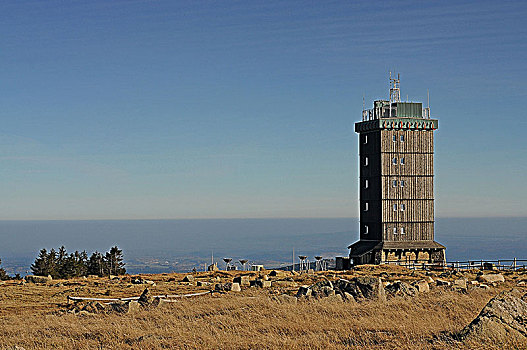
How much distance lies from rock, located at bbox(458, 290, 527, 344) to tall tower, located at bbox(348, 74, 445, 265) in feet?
150

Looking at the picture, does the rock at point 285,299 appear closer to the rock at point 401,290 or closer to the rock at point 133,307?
the rock at point 401,290

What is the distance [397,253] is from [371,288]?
39638 millimetres

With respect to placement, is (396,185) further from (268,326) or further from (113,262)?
(268,326)

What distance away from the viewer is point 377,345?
16078 mm

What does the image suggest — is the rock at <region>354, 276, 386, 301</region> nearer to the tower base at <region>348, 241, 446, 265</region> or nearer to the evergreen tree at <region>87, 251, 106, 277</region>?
the tower base at <region>348, 241, 446, 265</region>

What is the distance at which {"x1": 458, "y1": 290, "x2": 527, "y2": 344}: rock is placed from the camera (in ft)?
50.5

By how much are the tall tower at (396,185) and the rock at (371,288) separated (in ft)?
124

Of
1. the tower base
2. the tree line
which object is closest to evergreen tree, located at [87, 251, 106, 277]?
the tree line

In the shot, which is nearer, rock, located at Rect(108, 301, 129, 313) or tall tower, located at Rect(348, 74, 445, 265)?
rock, located at Rect(108, 301, 129, 313)

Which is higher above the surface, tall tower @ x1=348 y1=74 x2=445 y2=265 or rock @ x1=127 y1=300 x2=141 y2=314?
tall tower @ x1=348 y1=74 x2=445 y2=265

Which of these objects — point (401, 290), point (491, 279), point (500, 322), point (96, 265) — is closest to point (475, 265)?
point (491, 279)

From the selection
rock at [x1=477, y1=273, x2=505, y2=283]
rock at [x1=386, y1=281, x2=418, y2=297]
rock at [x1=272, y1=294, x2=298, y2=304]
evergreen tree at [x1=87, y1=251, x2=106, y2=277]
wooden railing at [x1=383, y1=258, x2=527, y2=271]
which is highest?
rock at [x1=386, y1=281, x2=418, y2=297]

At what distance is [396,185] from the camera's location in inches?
2494

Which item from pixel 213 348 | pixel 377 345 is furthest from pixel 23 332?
pixel 377 345
